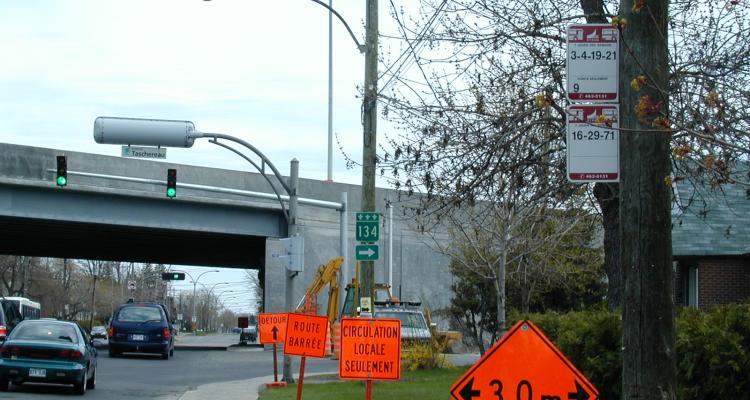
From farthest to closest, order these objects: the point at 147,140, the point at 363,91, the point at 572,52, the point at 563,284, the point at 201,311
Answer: the point at 201,311
the point at 563,284
the point at 147,140
the point at 363,91
the point at 572,52

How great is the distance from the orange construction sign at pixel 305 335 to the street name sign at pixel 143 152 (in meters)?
7.24

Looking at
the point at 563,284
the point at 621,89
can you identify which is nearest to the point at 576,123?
the point at 621,89

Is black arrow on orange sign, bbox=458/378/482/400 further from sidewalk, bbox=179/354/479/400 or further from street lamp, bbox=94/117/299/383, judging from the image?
street lamp, bbox=94/117/299/383

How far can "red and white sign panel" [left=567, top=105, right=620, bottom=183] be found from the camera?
7.81m

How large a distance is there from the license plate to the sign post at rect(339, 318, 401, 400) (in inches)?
334

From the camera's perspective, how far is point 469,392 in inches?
321

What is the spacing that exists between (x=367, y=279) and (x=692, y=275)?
14250 millimetres

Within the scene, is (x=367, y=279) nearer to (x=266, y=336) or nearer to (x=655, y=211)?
(x=266, y=336)

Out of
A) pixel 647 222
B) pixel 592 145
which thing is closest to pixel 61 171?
pixel 592 145

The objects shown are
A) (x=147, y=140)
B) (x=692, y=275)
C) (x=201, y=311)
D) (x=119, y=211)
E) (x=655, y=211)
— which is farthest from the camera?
(x=201, y=311)

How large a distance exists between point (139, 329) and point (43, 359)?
13.7 metres

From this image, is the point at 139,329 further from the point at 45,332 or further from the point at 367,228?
the point at 367,228

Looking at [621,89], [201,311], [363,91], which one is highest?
[363,91]

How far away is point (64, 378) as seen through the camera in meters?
19.2
